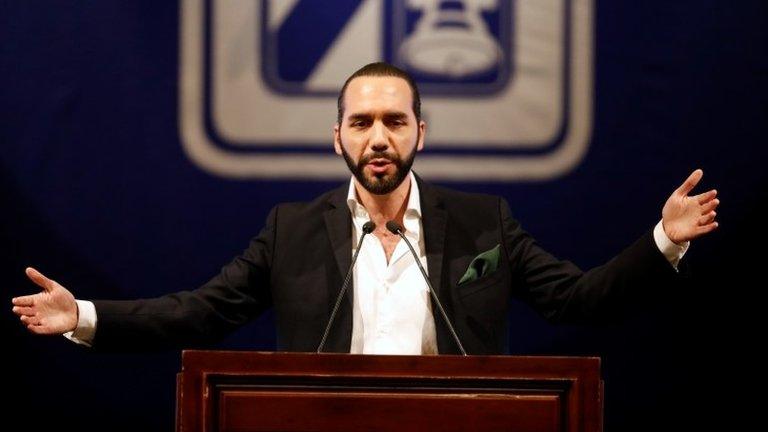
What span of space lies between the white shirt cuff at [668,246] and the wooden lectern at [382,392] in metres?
0.42

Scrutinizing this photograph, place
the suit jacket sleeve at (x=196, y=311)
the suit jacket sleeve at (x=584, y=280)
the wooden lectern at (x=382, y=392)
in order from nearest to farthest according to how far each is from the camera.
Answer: the wooden lectern at (x=382, y=392) → the suit jacket sleeve at (x=584, y=280) → the suit jacket sleeve at (x=196, y=311)

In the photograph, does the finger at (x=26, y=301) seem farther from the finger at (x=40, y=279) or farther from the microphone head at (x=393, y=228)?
the microphone head at (x=393, y=228)

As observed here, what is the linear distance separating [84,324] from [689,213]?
1.23 metres

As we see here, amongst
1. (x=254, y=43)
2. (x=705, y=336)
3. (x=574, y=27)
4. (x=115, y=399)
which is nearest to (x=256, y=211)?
(x=254, y=43)

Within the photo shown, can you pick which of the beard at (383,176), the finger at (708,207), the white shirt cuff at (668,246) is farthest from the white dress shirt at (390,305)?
the finger at (708,207)

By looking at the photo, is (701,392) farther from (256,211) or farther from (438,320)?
(256,211)

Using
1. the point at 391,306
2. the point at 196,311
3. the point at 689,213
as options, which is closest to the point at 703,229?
the point at 689,213

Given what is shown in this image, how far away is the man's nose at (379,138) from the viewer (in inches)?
92.3

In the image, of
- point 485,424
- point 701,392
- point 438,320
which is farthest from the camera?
point 701,392

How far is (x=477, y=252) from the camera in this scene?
7.82 feet

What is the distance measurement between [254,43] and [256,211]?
0.52 meters

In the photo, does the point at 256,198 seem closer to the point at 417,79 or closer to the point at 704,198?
the point at 417,79

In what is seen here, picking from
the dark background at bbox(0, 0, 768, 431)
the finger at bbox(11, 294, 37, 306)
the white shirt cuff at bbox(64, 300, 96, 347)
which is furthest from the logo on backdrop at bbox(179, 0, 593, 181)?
the finger at bbox(11, 294, 37, 306)

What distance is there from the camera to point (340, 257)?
2.32 metres
